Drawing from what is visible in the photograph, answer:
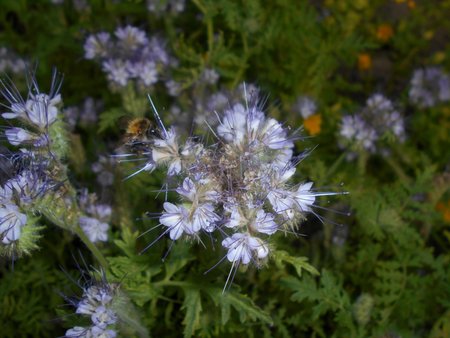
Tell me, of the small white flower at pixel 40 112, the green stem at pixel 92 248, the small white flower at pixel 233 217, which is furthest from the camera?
the green stem at pixel 92 248

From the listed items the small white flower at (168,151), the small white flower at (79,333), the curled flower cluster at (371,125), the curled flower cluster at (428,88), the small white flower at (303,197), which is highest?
the curled flower cluster at (428,88)

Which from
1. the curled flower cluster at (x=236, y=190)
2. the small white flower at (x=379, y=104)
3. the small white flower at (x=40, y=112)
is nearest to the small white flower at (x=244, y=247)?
the curled flower cluster at (x=236, y=190)

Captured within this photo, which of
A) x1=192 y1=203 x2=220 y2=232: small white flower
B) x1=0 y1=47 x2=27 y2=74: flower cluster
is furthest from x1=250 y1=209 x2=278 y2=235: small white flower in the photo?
x1=0 y1=47 x2=27 y2=74: flower cluster

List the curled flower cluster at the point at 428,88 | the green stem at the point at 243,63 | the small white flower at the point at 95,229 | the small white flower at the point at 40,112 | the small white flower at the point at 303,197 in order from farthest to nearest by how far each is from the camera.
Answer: the curled flower cluster at the point at 428,88, the green stem at the point at 243,63, the small white flower at the point at 95,229, the small white flower at the point at 40,112, the small white flower at the point at 303,197

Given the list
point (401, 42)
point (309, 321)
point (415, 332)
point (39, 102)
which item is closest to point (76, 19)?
point (39, 102)

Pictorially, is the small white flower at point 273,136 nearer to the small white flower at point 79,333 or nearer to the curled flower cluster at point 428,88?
the small white flower at point 79,333

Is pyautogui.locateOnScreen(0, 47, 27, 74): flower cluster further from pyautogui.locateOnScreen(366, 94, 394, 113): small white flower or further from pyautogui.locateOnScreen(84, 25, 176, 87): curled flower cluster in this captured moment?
pyautogui.locateOnScreen(366, 94, 394, 113): small white flower
